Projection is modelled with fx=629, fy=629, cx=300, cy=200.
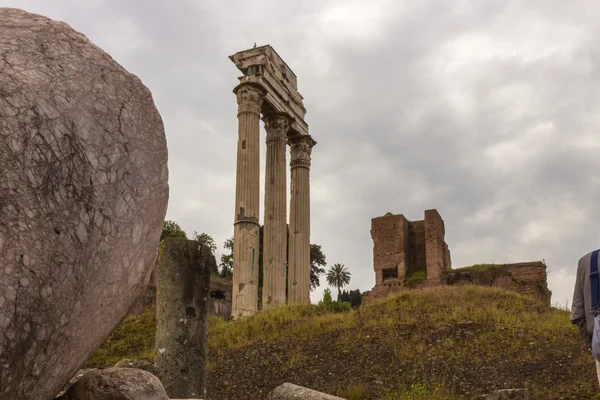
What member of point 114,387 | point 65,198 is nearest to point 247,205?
point 114,387

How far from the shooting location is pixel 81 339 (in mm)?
2666

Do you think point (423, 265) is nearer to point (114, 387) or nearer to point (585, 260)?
point (585, 260)

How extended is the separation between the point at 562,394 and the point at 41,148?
8.96 metres

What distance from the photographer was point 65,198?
2.59m

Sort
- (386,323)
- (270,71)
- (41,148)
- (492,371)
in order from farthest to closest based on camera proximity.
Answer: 1. (270,71)
2. (386,323)
3. (492,371)
4. (41,148)

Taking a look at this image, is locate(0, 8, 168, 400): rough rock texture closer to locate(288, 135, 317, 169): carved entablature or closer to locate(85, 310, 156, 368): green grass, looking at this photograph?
locate(85, 310, 156, 368): green grass

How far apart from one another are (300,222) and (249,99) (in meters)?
5.12

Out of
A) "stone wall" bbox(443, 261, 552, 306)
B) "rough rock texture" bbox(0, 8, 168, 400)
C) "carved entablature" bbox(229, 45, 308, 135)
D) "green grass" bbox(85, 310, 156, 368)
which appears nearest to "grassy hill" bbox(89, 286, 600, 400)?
"green grass" bbox(85, 310, 156, 368)

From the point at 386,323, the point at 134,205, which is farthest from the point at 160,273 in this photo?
the point at 386,323

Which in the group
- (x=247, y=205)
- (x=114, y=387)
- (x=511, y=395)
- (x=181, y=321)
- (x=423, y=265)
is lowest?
(x=511, y=395)

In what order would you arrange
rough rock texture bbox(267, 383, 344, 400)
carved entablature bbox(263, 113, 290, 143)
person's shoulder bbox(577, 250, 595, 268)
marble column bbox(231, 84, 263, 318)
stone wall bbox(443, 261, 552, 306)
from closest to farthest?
person's shoulder bbox(577, 250, 595, 268) → rough rock texture bbox(267, 383, 344, 400) → marble column bbox(231, 84, 263, 318) → carved entablature bbox(263, 113, 290, 143) → stone wall bbox(443, 261, 552, 306)

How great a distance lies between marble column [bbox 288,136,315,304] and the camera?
74.3ft

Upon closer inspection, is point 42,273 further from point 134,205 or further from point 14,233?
point 134,205

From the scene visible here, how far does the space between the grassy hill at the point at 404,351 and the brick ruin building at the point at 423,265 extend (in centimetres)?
1600
